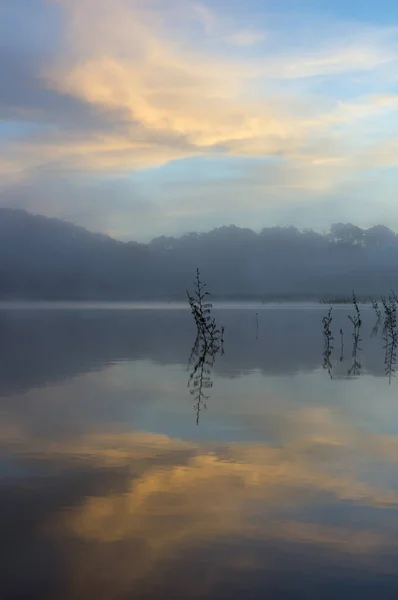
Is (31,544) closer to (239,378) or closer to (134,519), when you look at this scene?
(134,519)

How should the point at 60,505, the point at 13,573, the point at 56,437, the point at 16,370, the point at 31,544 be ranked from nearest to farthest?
the point at 13,573 → the point at 31,544 → the point at 60,505 → the point at 56,437 → the point at 16,370

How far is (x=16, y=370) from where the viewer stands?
88.0 feet

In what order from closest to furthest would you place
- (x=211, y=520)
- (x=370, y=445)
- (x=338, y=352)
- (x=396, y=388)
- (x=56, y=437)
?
(x=211, y=520), (x=370, y=445), (x=56, y=437), (x=396, y=388), (x=338, y=352)

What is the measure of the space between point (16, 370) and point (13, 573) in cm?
1953

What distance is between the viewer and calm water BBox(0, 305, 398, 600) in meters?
7.79

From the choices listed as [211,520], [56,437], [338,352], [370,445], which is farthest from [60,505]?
[338,352]

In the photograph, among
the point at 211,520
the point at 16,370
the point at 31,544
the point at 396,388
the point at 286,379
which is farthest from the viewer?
the point at 16,370

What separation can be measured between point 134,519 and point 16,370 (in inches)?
717

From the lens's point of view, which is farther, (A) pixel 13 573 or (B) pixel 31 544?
(B) pixel 31 544

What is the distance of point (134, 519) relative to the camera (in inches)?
376

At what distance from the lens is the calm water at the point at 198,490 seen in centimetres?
779

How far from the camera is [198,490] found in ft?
35.9

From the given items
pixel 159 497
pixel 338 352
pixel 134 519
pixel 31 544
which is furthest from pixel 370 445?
pixel 338 352

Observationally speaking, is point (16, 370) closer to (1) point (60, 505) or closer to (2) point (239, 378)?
(2) point (239, 378)
